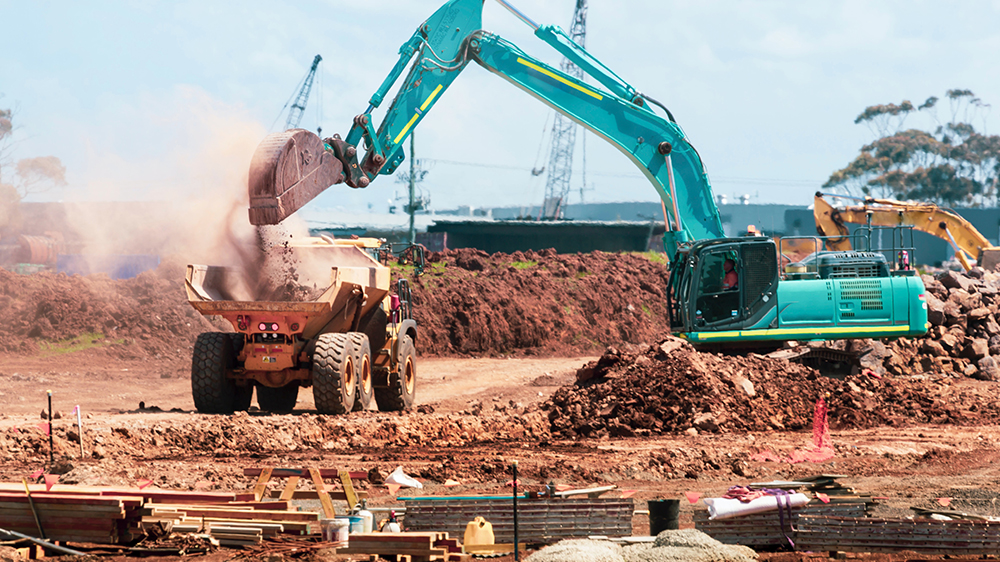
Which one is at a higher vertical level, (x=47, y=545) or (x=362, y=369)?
(x=362, y=369)

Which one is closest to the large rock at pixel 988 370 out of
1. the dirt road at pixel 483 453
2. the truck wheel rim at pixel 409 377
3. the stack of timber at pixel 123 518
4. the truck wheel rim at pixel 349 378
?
the dirt road at pixel 483 453

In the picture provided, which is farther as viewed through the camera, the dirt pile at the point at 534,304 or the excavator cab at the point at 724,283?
the dirt pile at the point at 534,304

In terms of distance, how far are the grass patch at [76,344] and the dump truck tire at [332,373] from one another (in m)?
13.2

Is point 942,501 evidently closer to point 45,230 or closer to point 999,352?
point 999,352

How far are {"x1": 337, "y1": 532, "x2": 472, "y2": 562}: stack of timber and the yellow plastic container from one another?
28 cm

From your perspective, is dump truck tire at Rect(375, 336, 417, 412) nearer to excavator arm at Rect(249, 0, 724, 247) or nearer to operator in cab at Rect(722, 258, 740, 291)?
excavator arm at Rect(249, 0, 724, 247)

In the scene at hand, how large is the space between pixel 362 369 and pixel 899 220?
1726 centimetres

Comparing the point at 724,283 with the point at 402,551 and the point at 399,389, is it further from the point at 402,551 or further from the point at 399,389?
the point at 402,551

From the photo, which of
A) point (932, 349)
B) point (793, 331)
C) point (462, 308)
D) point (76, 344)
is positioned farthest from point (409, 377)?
point (76, 344)

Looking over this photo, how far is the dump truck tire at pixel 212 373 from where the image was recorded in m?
12.9

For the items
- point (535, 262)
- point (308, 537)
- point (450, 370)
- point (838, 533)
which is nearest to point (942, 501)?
point (838, 533)

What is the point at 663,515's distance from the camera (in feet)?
23.3

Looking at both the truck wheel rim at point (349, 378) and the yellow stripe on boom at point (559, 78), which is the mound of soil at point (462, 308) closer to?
the truck wheel rim at point (349, 378)

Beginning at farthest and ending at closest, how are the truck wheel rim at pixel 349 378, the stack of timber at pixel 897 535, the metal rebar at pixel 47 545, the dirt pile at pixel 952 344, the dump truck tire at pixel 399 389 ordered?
the dirt pile at pixel 952 344, the dump truck tire at pixel 399 389, the truck wheel rim at pixel 349 378, the metal rebar at pixel 47 545, the stack of timber at pixel 897 535
